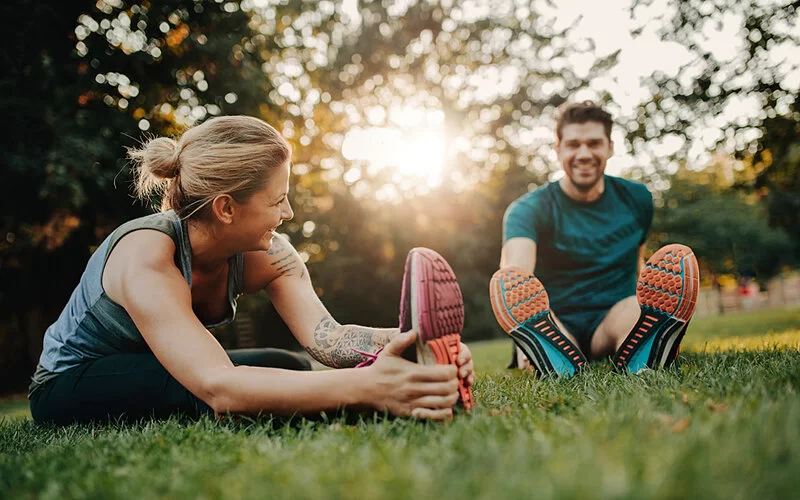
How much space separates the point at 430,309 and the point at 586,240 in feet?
8.11

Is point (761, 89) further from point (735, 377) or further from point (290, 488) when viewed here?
point (290, 488)

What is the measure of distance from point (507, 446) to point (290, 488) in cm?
49

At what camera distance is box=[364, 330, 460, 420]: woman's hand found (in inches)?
69.6

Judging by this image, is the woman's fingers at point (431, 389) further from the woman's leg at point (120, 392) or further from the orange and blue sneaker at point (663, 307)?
the orange and blue sneaker at point (663, 307)

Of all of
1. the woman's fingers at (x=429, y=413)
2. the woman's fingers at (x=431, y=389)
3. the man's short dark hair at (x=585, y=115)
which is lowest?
the woman's fingers at (x=429, y=413)

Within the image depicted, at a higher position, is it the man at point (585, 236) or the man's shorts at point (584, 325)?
the man at point (585, 236)

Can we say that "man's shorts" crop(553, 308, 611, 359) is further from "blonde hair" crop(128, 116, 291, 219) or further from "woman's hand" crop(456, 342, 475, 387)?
"blonde hair" crop(128, 116, 291, 219)

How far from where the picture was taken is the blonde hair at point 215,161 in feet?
7.57

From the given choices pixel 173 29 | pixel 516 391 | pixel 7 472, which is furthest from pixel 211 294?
pixel 173 29

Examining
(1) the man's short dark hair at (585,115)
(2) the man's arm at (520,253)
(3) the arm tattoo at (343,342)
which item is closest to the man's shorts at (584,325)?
(2) the man's arm at (520,253)

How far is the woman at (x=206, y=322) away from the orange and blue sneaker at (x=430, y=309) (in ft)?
0.13

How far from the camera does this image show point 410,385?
70.0 inches

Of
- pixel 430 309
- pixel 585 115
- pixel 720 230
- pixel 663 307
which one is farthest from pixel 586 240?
pixel 720 230

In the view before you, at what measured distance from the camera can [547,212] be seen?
393 centimetres
